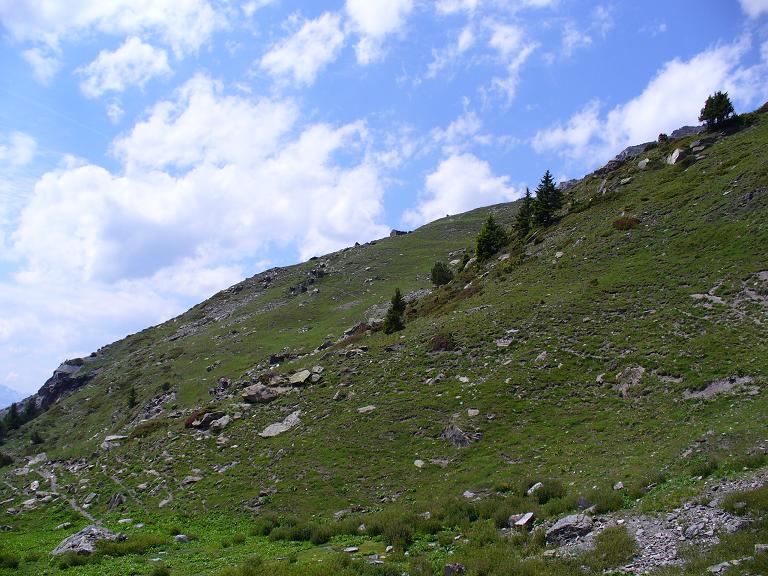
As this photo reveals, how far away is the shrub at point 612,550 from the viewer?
13516mm

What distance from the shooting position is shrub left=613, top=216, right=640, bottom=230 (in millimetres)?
54562

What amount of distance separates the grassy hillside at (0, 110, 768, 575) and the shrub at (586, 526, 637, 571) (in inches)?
88.4

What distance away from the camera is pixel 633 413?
28703 millimetres

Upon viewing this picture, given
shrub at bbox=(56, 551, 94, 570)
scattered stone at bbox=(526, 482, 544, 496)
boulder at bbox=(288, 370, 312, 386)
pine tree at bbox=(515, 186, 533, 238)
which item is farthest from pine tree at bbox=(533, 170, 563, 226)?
shrub at bbox=(56, 551, 94, 570)

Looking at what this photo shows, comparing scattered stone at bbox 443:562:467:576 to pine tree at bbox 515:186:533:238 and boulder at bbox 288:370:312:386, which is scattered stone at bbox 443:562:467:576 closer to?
boulder at bbox 288:370:312:386

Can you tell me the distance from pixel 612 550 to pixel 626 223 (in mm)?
48610

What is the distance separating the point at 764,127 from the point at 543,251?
3415cm

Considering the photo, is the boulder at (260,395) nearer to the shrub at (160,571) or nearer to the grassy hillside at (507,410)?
the grassy hillside at (507,410)

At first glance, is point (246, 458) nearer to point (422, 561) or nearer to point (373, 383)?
point (373, 383)

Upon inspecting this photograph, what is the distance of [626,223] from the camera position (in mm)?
55312

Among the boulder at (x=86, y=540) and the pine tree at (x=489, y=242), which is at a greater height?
the pine tree at (x=489, y=242)

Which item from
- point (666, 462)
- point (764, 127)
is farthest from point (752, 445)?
point (764, 127)

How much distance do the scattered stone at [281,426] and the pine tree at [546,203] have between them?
1874 inches

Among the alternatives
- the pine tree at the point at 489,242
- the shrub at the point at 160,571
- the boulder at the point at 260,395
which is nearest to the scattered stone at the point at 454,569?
the shrub at the point at 160,571
